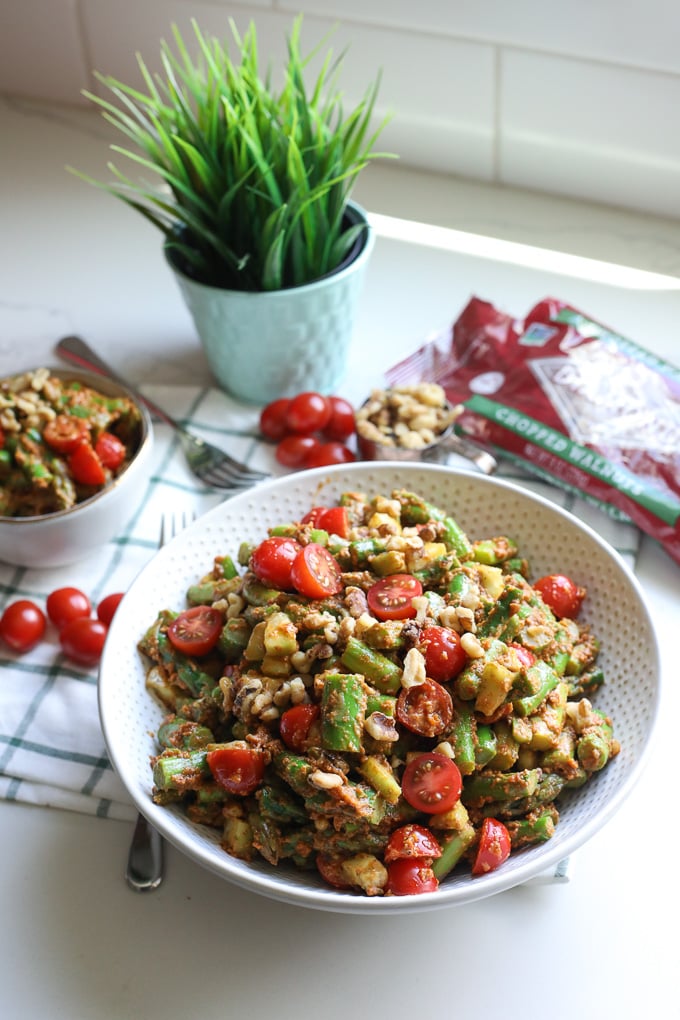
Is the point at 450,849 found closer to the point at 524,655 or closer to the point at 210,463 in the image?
the point at 524,655

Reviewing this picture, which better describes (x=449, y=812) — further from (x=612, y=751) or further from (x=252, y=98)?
(x=252, y=98)

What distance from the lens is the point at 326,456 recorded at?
1896 mm

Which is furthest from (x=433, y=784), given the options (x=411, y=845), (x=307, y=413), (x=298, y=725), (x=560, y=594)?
(x=307, y=413)

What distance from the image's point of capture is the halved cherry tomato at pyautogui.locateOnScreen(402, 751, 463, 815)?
1.20 metres

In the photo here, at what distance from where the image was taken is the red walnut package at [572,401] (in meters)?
1.78

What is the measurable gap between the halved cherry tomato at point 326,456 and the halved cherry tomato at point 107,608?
428 mm

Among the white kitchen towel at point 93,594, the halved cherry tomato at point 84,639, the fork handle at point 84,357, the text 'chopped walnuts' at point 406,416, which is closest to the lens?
the white kitchen towel at point 93,594

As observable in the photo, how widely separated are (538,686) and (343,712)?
25 cm

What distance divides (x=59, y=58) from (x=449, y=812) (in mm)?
2411

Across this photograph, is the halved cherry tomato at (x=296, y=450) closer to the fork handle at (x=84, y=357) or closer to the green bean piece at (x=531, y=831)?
the fork handle at (x=84, y=357)

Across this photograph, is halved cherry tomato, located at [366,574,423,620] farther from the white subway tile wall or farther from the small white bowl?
the white subway tile wall

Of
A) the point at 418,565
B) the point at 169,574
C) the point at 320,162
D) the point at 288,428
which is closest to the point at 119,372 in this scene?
the point at 288,428

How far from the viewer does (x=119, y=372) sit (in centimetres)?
219

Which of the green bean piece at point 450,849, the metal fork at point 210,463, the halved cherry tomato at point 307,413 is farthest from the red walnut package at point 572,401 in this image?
the green bean piece at point 450,849
